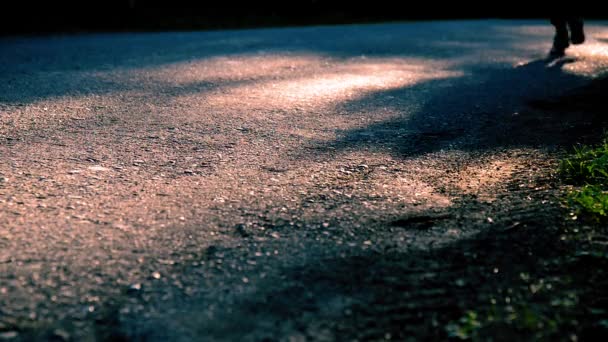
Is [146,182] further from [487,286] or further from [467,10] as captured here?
[467,10]

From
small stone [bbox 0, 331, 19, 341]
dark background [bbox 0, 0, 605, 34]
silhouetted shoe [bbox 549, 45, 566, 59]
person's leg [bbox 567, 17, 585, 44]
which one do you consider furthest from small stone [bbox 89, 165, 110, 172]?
dark background [bbox 0, 0, 605, 34]

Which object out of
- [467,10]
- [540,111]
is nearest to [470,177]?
[540,111]

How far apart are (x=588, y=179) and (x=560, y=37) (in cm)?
482

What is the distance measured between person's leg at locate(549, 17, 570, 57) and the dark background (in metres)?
3.16

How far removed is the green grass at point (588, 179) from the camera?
2.28 m

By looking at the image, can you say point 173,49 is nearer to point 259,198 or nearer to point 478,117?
point 478,117

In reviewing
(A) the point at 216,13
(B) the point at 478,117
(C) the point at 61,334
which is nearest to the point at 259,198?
(C) the point at 61,334

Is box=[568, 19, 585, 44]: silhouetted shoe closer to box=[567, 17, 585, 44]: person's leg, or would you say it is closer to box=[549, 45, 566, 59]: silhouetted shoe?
box=[567, 17, 585, 44]: person's leg

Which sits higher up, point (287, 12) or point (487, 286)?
point (287, 12)

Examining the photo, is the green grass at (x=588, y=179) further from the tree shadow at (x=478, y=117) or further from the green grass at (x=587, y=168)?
the tree shadow at (x=478, y=117)

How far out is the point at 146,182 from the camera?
2732 mm

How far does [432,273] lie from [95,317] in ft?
3.25

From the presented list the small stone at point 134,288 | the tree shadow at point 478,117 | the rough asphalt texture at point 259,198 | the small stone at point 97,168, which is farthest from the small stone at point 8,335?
the tree shadow at point 478,117

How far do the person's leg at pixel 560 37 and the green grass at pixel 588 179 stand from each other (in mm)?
3958
